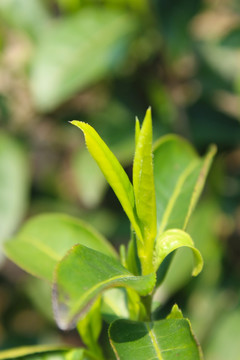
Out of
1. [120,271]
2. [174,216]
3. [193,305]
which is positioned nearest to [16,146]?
[193,305]

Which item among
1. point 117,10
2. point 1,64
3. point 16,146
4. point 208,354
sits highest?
point 117,10

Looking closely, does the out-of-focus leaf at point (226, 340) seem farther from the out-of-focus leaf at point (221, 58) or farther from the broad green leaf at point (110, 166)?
the broad green leaf at point (110, 166)

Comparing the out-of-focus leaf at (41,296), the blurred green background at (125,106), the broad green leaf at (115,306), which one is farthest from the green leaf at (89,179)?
the broad green leaf at (115,306)

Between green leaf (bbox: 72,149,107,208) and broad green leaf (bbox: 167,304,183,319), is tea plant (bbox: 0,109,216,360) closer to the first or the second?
broad green leaf (bbox: 167,304,183,319)

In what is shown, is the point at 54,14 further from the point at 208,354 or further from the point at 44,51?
the point at 208,354

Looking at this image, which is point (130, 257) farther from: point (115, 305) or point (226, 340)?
point (226, 340)

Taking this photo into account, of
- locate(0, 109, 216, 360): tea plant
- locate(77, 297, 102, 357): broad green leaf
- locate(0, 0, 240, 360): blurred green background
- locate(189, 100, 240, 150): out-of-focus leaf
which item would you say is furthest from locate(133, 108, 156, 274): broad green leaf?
locate(189, 100, 240, 150): out-of-focus leaf

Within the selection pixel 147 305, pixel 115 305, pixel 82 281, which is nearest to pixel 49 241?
pixel 115 305
